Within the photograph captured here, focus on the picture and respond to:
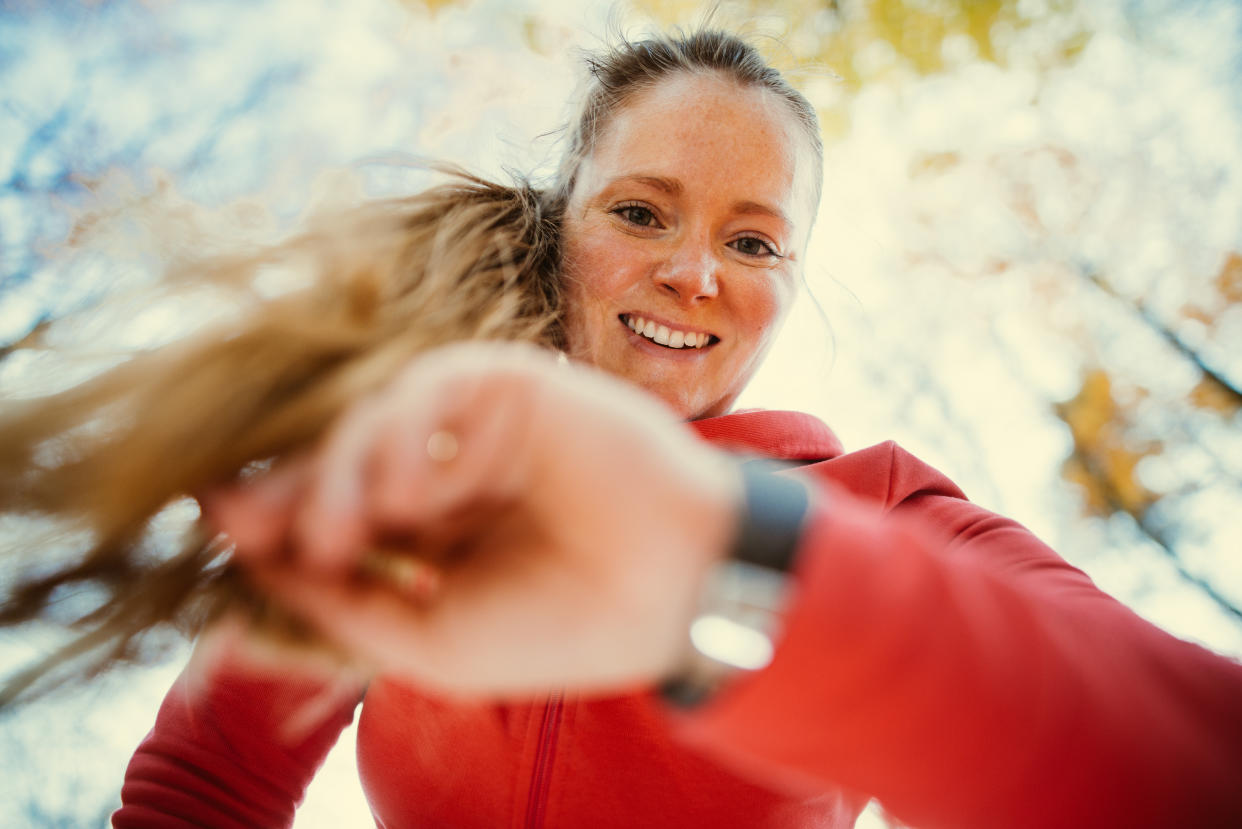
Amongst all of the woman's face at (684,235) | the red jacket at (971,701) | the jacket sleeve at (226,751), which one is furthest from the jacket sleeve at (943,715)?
the jacket sleeve at (226,751)

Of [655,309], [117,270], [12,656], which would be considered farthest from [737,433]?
[12,656]

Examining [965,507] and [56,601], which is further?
[965,507]

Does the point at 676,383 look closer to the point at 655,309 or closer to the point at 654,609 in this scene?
the point at 655,309

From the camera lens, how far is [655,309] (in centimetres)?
120

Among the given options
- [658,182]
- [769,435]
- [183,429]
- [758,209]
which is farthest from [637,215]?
[183,429]

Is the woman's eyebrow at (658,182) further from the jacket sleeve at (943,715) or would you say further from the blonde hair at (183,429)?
the jacket sleeve at (943,715)

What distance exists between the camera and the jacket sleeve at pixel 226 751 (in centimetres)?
105

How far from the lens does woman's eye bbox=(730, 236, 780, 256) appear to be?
1223 millimetres

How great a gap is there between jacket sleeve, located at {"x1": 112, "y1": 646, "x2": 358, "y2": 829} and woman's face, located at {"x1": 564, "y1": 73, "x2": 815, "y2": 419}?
77cm

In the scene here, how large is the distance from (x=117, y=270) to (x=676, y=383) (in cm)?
82

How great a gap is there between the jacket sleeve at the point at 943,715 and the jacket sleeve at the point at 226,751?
908 millimetres

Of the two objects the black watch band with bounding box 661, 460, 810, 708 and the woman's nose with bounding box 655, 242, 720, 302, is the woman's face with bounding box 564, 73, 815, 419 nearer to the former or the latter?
the woman's nose with bounding box 655, 242, 720, 302

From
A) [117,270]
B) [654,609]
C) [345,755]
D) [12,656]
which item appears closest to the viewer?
[654,609]

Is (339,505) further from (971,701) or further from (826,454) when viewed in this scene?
(826,454)
